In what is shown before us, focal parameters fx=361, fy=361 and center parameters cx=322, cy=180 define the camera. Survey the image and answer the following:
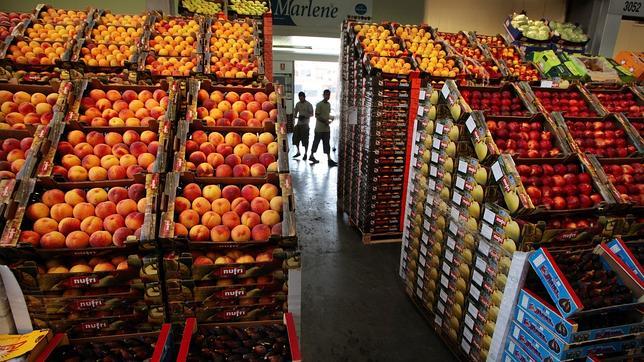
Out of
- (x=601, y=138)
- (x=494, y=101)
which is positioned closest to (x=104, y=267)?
(x=494, y=101)

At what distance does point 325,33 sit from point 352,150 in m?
5.54

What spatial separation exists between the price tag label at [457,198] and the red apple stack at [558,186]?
438 millimetres

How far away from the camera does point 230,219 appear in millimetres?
1866

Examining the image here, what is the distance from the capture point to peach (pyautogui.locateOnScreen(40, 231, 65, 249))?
1.64 meters

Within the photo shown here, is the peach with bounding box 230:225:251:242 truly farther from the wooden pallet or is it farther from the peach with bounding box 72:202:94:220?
the wooden pallet

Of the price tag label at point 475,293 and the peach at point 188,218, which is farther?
the price tag label at point 475,293

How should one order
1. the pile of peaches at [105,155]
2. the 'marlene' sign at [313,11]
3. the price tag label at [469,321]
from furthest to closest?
the 'marlene' sign at [313,11] < the price tag label at [469,321] < the pile of peaches at [105,155]

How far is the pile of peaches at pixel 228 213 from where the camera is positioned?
1793 millimetres

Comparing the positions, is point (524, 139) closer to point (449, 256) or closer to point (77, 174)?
point (449, 256)

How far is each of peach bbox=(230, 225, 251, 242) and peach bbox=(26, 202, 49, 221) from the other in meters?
0.92

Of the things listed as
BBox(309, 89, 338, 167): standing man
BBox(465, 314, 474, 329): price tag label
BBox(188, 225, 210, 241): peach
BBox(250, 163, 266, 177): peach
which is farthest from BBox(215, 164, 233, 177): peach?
BBox(309, 89, 338, 167): standing man

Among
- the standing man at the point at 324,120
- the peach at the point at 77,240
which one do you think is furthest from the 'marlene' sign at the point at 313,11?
the peach at the point at 77,240

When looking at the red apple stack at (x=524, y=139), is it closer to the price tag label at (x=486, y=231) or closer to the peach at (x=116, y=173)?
the price tag label at (x=486, y=231)

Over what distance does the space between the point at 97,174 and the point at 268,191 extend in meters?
0.97
